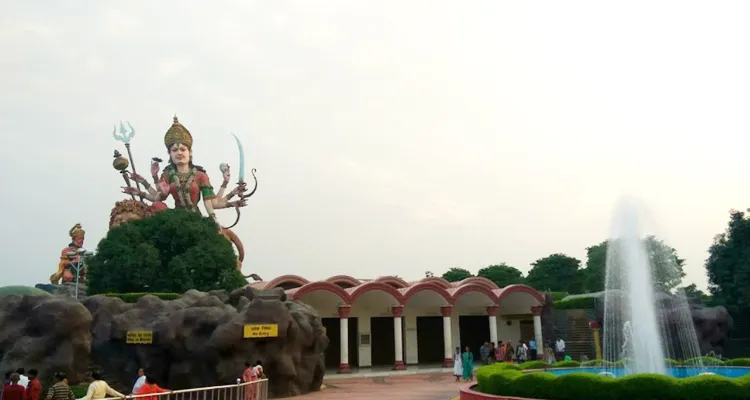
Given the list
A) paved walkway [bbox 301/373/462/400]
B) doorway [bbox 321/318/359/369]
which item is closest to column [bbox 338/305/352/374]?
paved walkway [bbox 301/373/462/400]

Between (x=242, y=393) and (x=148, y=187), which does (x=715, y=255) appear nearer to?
(x=242, y=393)

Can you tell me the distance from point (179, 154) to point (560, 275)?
44498 mm

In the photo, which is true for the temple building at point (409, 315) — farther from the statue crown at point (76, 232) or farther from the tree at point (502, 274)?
the tree at point (502, 274)

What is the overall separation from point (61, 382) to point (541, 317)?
26015 mm

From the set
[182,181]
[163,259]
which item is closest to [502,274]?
[182,181]

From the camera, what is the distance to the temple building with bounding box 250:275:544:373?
95.5ft

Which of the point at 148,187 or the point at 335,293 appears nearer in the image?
the point at 335,293

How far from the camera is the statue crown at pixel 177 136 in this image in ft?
132

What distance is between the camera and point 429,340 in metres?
A: 34.1

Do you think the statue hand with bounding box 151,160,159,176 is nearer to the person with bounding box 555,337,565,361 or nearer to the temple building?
the temple building

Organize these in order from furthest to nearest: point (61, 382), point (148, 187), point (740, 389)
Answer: point (148, 187) < point (740, 389) < point (61, 382)

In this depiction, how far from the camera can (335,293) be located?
2811 cm

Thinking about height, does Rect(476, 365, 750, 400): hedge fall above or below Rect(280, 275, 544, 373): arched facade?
below

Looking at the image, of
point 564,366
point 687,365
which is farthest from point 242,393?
point 687,365
